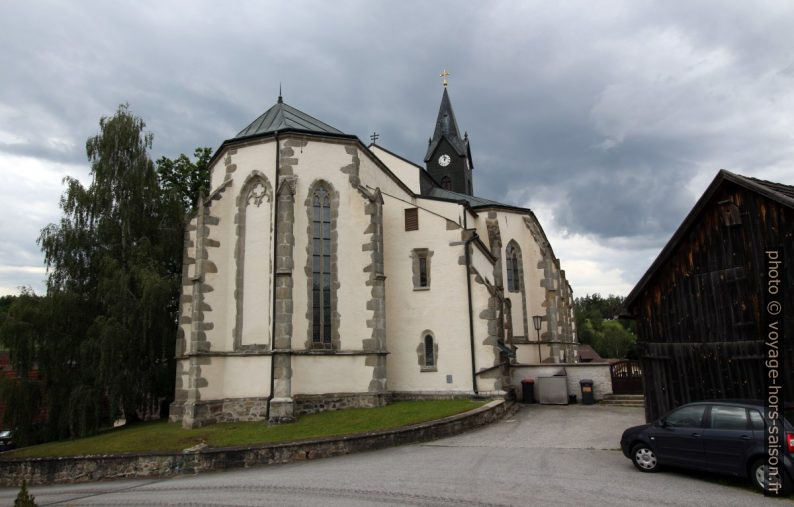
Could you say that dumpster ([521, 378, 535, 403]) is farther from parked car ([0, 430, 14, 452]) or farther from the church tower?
parked car ([0, 430, 14, 452])

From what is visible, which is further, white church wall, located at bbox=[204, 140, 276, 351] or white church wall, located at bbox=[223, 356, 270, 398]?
white church wall, located at bbox=[204, 140, 276, 351]

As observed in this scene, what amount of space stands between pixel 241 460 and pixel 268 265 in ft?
26.3

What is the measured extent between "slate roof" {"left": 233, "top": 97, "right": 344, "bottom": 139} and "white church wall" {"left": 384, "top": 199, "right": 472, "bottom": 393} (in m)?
5.07

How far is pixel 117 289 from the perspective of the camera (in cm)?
2123

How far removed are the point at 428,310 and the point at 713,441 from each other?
1292 centimetres

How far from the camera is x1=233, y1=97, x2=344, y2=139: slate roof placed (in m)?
20.9

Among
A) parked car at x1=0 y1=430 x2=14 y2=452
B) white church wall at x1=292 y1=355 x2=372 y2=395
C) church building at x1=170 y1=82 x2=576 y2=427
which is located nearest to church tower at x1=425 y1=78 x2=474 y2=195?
church building at x1=170 y1=82 x2=576 y2=427

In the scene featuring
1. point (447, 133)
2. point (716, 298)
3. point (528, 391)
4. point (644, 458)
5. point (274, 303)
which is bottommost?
point (644, 458)

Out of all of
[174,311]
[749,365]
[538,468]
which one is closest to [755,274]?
[749,365]

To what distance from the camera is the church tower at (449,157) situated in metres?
37.1

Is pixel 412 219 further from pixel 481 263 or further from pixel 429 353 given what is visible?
pixel 429 353

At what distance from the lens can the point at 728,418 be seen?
8.99 metres

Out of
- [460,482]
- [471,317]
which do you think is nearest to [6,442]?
[471,317]

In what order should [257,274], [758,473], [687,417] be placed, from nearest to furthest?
1. [758,473]
2. [687,417]
3. [257,274]
